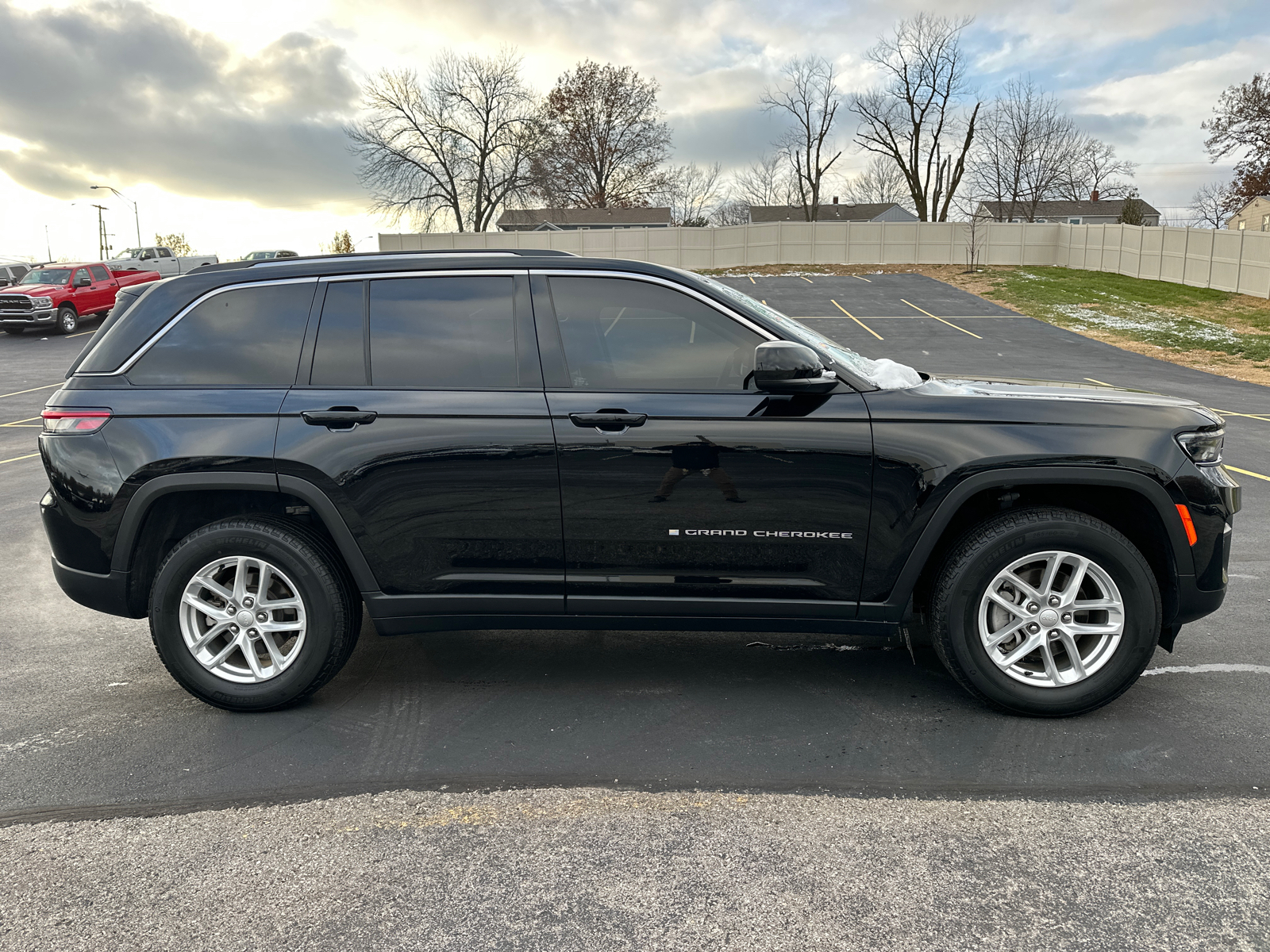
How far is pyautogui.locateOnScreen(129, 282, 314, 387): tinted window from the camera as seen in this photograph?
3.87 m

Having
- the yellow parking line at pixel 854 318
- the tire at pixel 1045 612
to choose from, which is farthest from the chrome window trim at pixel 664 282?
the yellow parking line at pixel 854 318

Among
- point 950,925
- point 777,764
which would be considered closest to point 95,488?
point 777,764

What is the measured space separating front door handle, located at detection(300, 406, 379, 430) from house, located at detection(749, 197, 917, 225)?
80.0 meters

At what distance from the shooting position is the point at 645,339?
12.4 feet

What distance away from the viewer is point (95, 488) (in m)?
3.85

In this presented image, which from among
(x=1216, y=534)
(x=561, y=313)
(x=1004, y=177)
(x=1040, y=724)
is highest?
(x=1004, y=177)

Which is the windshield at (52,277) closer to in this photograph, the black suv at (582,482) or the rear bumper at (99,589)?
the rear bumper at (99,589)

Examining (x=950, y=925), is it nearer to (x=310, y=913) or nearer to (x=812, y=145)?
(x=310, y=913)

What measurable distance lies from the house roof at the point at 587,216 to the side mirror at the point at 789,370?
60.4m

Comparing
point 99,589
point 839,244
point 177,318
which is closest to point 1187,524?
point 177,318

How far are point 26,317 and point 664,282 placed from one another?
1168 inches

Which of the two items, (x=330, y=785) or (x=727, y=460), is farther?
(x=727, y=460)

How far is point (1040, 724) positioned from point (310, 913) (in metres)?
2.82

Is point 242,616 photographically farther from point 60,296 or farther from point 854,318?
point 60,296
